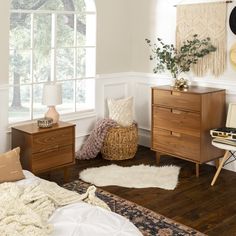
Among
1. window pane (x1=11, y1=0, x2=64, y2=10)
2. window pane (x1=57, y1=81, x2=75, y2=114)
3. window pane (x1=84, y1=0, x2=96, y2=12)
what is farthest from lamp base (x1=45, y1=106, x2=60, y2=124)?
window pane (x1=84, y1=0, x2=96, y2=12)

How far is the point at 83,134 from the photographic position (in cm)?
516

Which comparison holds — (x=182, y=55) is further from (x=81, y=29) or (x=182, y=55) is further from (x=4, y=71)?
(x=4, y=71)

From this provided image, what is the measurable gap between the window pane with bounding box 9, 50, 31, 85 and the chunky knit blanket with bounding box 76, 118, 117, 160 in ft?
3.35

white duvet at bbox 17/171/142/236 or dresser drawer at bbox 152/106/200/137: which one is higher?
dresser drawer at bbox 152/106/200/137

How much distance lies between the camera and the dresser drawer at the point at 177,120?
438cm

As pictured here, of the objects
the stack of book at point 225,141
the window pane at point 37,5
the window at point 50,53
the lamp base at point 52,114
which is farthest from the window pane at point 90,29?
the stack of book at point 225,141

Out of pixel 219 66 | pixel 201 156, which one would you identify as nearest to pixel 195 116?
pixel 201 156

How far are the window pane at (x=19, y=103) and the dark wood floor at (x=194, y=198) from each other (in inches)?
29.7

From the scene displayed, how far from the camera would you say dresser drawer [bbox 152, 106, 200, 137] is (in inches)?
172

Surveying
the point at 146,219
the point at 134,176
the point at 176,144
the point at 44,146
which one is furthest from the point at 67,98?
the point at 146,219

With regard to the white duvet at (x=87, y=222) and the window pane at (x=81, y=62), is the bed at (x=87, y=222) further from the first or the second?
the window pane at (x=81, y=62)

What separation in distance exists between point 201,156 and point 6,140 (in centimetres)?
207

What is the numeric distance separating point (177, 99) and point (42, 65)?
1.60 metres

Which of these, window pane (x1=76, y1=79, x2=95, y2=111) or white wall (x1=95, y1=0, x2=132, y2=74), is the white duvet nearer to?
window pane (x1=76, y1=79, x2=95, y2=111)
